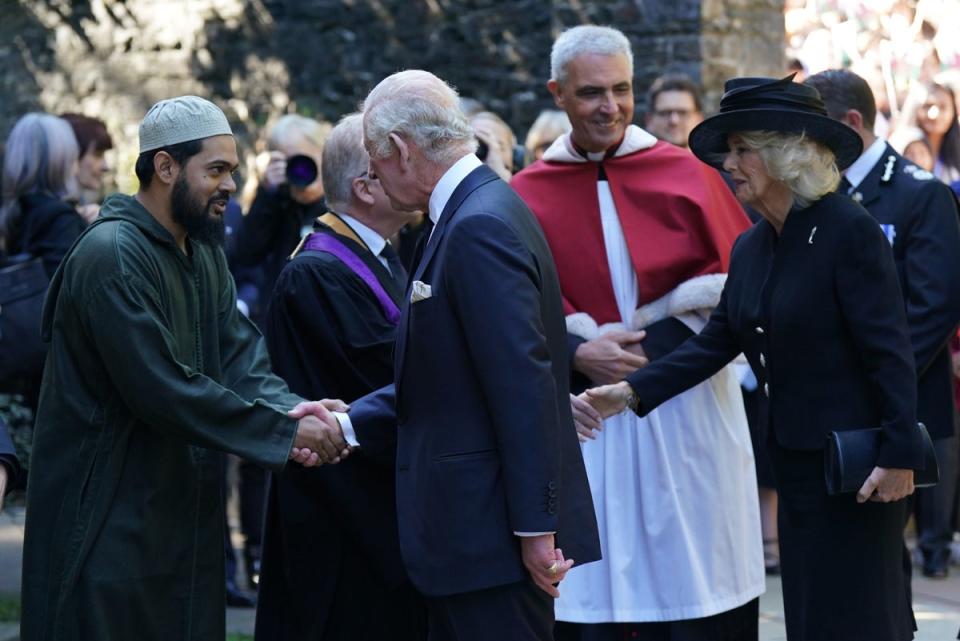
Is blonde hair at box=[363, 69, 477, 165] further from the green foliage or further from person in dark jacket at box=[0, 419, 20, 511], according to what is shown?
the green foliage

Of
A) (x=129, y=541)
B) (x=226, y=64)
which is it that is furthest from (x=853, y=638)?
(x=226, y=64)

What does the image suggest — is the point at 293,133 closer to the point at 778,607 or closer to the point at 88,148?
the point at 88,148

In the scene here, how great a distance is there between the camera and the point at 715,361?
14.7ft

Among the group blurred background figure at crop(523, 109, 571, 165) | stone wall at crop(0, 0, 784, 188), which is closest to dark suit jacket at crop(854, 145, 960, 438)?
blurred background figure at crop(523, 109, 571, 165)

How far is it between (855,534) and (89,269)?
6.93 feet

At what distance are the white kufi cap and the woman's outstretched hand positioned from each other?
1.36 metres

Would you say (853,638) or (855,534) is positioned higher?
(855,534)

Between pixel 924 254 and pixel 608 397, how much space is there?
121 cm

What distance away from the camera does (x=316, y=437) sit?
13.2 feet

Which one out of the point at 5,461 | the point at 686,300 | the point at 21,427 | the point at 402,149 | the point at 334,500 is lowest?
the point at 21,427

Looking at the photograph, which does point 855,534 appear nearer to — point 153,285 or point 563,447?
point 563,447

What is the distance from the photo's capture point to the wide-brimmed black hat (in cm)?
402

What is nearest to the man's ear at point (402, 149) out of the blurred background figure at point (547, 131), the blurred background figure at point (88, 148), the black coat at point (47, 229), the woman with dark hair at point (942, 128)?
the black coat at point (47, 229)

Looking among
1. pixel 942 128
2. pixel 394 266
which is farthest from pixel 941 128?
pixel 394 266
